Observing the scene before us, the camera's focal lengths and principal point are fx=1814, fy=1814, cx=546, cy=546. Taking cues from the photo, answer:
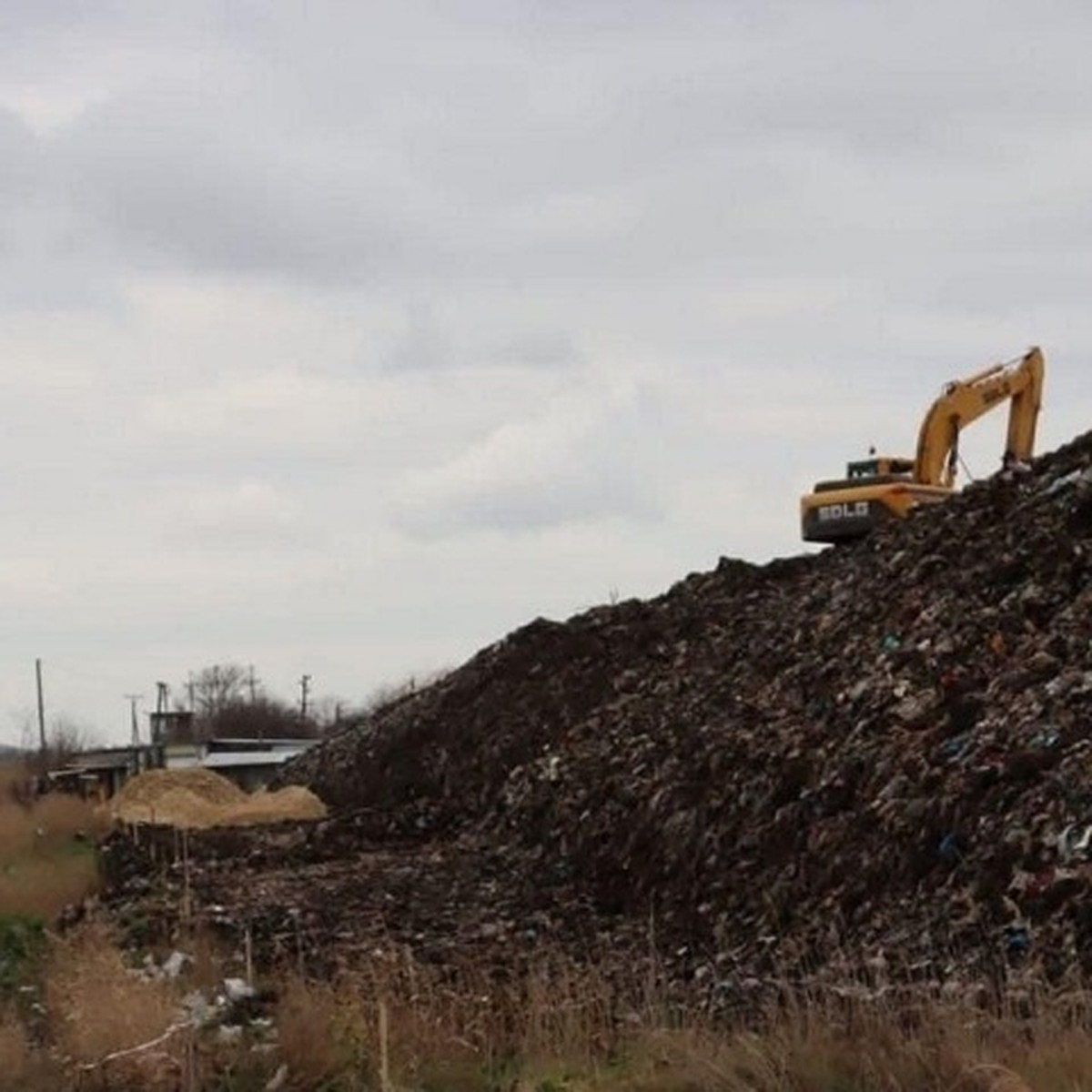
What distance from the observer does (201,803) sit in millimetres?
23797

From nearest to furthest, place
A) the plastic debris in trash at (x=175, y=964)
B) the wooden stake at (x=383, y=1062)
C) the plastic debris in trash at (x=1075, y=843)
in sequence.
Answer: the wooden stake at (x=383, y=1062) < the plastic debris in trash at (x=1075, y=843) < the plastic debris in trash at (x=175, y=964)

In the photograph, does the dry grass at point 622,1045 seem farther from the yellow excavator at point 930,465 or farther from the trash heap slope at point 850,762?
the yellow excavator at point 930,465

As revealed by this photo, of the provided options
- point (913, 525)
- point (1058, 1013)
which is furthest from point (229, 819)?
point (1058, 1013)

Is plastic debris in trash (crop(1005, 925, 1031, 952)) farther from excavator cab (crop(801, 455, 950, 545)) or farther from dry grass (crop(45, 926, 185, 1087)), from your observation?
excavator cab (crop(801, 455, 950, 545))

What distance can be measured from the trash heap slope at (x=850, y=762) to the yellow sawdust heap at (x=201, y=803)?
7.27 feet

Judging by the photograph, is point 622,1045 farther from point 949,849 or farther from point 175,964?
point 175,964

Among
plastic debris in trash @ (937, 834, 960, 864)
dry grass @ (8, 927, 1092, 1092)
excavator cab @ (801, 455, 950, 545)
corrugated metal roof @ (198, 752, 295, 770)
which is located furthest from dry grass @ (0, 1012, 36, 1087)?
corrugated metal roof @ (198, 752, 295, 770)

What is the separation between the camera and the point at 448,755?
70.9 ft

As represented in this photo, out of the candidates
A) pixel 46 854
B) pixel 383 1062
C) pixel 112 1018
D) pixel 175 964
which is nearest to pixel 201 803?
pixel 46 854

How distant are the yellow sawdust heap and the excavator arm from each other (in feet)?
27.5

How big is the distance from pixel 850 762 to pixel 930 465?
29.7 feet

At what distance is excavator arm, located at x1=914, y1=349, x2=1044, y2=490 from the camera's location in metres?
19.8

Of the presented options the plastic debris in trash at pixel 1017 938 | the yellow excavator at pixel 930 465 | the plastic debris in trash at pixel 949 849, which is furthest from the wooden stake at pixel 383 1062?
the yellow excavator at pixel 930 465

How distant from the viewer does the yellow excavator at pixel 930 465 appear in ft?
62.7
